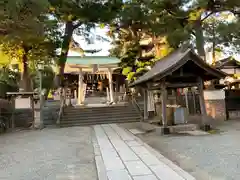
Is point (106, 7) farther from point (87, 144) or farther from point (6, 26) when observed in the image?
point (87, 144)

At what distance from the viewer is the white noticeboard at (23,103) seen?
46.0 feet

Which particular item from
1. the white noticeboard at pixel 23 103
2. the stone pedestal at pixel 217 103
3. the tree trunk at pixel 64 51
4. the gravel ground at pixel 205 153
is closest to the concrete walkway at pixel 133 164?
the gravel ground at pixel 205 153

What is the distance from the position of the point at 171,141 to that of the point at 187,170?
2.91 meters

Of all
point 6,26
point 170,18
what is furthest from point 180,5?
point 6,26

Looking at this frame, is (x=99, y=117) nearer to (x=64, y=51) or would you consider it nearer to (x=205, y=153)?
(x=64, y=51)

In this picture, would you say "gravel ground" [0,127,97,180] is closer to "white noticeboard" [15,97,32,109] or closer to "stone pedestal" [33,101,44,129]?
"stone pedestal" [33,101,44,129]

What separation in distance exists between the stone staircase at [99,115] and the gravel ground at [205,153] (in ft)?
17.5

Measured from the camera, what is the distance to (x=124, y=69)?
1730cm

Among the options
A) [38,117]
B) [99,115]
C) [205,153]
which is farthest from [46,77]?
[205,153]

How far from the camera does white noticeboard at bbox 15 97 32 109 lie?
14.0m

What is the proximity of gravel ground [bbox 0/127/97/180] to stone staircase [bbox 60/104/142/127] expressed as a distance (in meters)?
5.21

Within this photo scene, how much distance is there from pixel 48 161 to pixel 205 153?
3.54 m

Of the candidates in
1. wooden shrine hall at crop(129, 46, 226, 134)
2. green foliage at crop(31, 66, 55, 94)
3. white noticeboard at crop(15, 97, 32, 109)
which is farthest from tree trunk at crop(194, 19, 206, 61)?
green foliage at crop(31, 66, 55, 94)

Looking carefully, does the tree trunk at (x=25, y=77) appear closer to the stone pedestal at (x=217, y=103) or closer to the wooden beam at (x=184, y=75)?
the wooden beam at (x=184, y=75)
